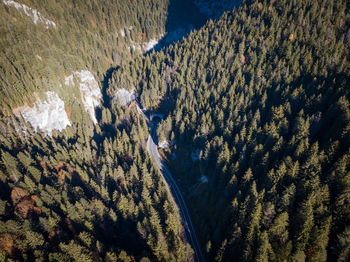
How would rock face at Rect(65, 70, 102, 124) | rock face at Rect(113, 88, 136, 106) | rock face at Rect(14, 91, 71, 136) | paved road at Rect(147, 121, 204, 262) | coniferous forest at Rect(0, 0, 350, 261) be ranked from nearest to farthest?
coniferous forest at Rect(0, 0, 350, 261)
paved road at Rect(147, 121, 204, 262)
rock face at Rect(14, 91, 71, 136)
rock face at Rect(65, 70, 102, 124)
rock face at Rect(113, 88, 136, 106)

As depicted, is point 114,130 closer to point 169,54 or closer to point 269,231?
point 169,54

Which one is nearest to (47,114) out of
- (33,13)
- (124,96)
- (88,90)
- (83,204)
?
(88,90)

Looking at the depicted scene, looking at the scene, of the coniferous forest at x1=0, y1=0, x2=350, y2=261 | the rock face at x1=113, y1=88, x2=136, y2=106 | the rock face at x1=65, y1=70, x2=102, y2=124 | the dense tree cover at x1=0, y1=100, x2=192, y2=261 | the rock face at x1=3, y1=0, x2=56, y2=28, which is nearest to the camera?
the coniferous forest at x1=0, y1=0, x2=350, y2=261

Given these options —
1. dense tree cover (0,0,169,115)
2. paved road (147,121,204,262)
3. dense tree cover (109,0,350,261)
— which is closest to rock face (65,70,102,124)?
dense tree cover (0,0,169,115)

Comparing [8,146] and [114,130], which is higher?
[114,130]

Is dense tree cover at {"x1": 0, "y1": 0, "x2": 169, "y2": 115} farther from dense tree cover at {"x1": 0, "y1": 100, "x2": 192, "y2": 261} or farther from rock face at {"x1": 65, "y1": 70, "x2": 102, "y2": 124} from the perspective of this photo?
dense tree cover at {"x1": 0, "y1": 100, "x2": 192, "y2": 261}

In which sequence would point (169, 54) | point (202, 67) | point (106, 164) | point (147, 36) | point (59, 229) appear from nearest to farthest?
point (59, 229) < point (106, 164) < point (202, 67) < point (169, 54) < point (147, 36)

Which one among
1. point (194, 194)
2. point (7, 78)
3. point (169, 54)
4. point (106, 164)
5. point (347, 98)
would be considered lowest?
point (194, 194)

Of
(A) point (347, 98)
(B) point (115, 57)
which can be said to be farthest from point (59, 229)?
(B) point (115, 57)
